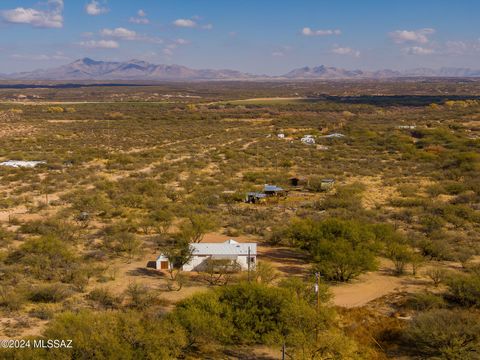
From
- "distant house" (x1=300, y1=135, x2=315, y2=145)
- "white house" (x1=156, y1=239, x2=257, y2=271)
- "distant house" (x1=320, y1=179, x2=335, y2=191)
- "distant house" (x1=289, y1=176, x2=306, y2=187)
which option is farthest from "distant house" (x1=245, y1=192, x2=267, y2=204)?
"distant house" (x1=300, y1=135, x2=315, y2=145)

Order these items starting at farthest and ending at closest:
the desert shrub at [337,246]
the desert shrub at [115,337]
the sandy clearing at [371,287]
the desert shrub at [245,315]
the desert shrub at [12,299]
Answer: the desert shrub at [337,246] → the sandy clearing at [371,287] → the desert shrub at [12,299] → the desert shrub at [245,315] → the desert shrub at [115,337]

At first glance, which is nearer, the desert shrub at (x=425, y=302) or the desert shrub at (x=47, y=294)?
the desert shrub at (x=425, y=302)

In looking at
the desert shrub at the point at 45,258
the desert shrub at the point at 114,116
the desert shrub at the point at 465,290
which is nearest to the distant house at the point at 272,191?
the desert shrub at the point at 45,258

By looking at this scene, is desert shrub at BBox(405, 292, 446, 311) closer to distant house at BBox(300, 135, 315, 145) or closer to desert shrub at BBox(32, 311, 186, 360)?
desert shrub at BBox(32, 311, 186, 360)

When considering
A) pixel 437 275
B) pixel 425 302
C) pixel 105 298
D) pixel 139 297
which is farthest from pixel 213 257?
pixel 437 275

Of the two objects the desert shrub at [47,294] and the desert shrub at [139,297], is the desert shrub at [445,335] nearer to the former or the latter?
the desert shrub at [139,297]

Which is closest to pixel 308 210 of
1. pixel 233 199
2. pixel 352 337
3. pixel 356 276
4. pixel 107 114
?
pixel 233 199

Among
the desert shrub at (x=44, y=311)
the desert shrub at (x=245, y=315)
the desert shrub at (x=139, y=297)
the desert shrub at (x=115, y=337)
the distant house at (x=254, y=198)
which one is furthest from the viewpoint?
the distant house at (x=254, y=198)

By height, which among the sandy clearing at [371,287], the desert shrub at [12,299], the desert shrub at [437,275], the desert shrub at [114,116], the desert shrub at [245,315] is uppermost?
the desert shrub at [114,116]
